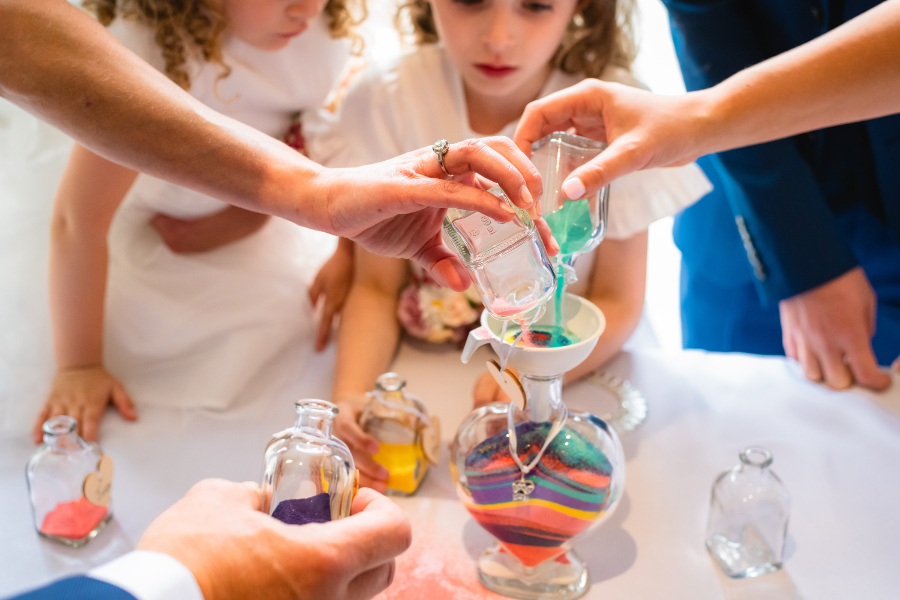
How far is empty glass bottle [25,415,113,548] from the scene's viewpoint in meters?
0.93

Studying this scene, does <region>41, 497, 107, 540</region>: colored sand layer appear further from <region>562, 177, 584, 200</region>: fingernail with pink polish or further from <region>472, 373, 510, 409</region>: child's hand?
<region>562, 177, 584, 200</region>: fingernail with pink polish

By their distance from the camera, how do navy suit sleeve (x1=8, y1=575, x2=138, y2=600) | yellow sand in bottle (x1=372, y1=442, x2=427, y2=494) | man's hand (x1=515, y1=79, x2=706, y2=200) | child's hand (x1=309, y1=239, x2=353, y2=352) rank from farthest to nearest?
child's hand (x1=309, y1=239, x2=353, y2=352), yellow sand in bottle (x1=372, y1=442, x2=427, y2=494), man's hand (x1=515, y1=79, x2=706, y2=200), navy suit sleeve (x1=8, y1=575, x2=138, y2=600)

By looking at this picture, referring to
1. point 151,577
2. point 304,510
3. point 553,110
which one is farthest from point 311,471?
point 553,110

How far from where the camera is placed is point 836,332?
1.20 metres

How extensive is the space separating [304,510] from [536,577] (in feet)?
1.03

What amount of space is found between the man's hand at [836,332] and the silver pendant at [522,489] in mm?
652

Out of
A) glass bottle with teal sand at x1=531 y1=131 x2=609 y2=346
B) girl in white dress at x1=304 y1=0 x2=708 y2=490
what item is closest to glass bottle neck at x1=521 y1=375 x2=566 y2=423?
glass bottle with teal sand at x1=531 y1=131 x2=609 y2=346

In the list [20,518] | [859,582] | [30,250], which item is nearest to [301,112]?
[30,250]

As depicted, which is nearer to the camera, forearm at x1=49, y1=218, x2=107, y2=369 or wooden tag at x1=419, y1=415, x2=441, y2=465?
wooden tag at x1=419, y1=415, x2=441, y2=465

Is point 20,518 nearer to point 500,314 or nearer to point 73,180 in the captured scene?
point 73,180

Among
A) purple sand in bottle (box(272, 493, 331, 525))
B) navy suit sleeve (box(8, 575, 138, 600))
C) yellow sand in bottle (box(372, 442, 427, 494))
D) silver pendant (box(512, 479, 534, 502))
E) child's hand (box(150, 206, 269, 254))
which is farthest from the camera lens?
child's hand (box(150, 206, 269, 254))

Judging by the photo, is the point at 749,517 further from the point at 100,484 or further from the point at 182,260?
the point at 182,260

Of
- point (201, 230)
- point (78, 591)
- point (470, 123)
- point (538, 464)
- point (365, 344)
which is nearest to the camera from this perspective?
point (78, 591)

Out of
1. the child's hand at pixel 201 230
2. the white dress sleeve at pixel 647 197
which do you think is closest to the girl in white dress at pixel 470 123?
the white dress sleeve at pixel 647 197
